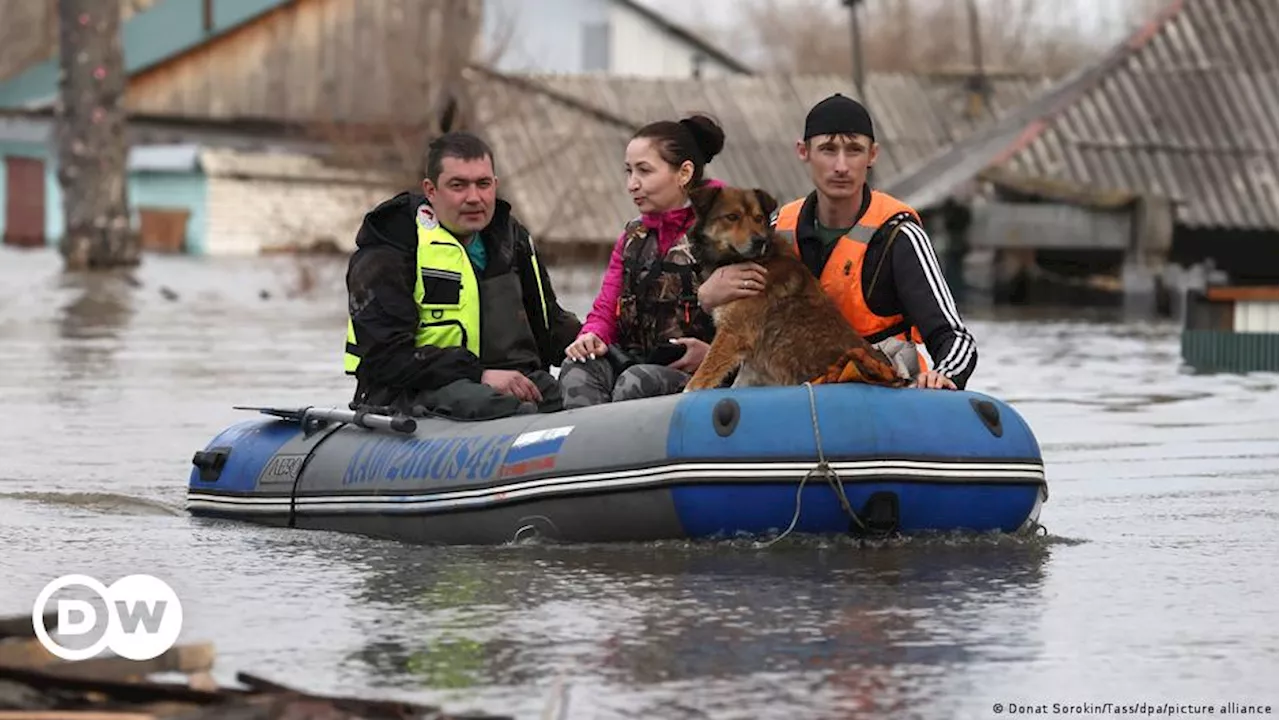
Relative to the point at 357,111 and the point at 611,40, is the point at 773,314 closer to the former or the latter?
the point at 357,111

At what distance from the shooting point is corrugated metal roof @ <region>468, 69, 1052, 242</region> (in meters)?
40.5

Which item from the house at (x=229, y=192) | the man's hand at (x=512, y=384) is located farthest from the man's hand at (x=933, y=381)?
the house at (x=229, y=192)

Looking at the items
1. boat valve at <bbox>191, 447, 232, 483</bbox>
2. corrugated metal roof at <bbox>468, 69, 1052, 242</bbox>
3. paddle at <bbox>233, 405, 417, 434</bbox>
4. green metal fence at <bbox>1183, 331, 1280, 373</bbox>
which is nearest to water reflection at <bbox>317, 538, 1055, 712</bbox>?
paddle at <bbox>233, 405, 417, 434</bbox>

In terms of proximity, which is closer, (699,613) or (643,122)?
(699,613)

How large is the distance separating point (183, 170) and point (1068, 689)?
4550 centimetres

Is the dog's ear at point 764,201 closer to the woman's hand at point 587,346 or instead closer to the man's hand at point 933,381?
the man's hand at point 933,381

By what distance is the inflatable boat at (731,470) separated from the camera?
9.06 meters

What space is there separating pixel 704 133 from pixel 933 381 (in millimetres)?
1336

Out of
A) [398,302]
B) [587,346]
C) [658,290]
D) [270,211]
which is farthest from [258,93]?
[658,290]

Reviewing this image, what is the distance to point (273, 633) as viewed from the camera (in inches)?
307

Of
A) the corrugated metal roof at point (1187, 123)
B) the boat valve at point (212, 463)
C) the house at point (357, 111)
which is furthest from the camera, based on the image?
the house at point (357, 111)

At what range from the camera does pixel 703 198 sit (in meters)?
9.34

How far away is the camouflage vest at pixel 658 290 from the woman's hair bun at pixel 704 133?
0.37m

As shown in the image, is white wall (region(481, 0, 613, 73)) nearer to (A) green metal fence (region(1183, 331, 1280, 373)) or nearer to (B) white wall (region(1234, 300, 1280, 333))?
(A) green metal fence (region(1183, 331, 1280, 373))
